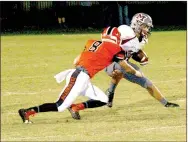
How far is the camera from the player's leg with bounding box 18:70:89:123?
10188 mm

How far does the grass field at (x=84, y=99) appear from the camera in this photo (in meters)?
9.72

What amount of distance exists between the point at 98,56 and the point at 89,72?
26cm

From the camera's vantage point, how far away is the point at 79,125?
10352mm

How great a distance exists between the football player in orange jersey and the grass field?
276mm

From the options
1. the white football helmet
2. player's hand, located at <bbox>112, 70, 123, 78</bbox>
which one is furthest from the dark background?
the white football helmet

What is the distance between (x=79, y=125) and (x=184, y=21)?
24.2 meters

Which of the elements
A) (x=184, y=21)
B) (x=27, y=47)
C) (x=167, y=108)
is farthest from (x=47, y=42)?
(x=167, y=108)

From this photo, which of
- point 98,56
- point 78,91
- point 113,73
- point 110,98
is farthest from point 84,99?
point 78,91

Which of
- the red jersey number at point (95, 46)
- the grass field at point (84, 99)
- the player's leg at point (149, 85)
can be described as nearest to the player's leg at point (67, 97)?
the grass field at point (84, 99)

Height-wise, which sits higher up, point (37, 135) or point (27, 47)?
point (37, 135)

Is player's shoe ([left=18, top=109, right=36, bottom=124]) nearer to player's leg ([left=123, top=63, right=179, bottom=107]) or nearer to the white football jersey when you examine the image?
the white football jersey

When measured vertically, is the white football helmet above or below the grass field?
above

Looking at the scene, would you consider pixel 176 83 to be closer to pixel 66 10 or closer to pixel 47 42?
pixel 47 42

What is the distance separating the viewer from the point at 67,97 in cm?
1023
